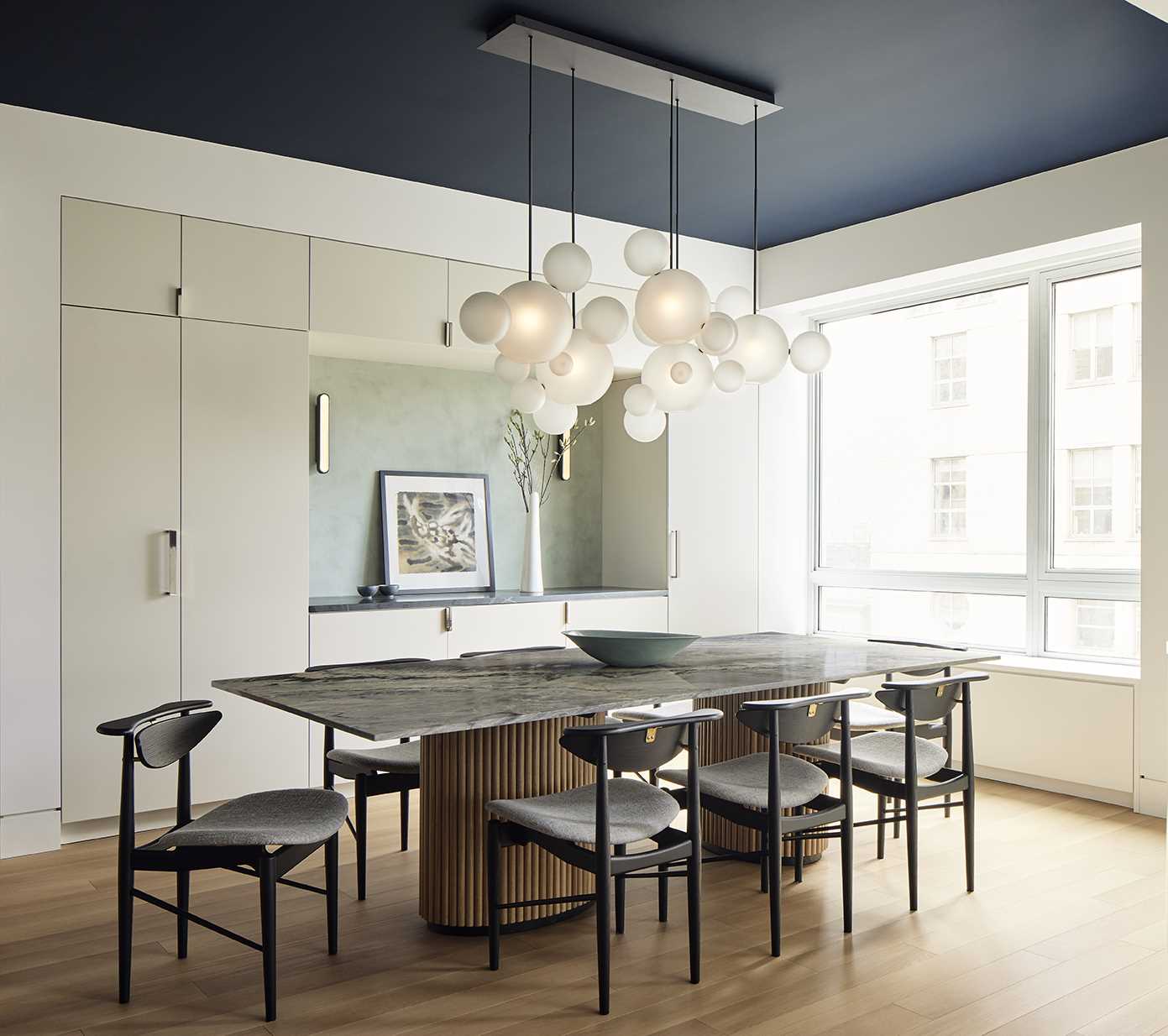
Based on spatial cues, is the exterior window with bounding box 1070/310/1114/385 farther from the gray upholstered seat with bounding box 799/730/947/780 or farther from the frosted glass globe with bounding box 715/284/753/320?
the gray upholstered seat with bounding box 799/730/947/780

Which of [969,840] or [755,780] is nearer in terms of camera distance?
[755,780]

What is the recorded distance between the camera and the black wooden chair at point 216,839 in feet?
8.61

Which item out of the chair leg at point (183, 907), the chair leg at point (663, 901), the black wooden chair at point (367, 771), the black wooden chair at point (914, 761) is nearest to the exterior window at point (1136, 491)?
the black wooden chair at point (914, 761)

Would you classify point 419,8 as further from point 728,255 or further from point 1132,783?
point 1132,783

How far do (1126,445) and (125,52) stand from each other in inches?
176

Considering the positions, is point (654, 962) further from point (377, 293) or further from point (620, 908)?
point (377, 293)

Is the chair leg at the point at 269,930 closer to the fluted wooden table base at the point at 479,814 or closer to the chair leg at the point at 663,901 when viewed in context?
the fluted wooden table base at the point at 479,814

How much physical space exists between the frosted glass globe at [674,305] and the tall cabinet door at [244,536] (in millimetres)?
2056

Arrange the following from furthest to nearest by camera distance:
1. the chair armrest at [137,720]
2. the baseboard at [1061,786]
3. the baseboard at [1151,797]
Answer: the baseboard at [1061,786]
the baseboard at [1151,797]
the chair armrest at [137,720]

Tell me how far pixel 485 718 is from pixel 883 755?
5.59ft

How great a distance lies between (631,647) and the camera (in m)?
3.53

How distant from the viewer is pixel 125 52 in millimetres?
3609

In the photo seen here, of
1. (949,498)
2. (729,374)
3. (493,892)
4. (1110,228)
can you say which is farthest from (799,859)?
(1110,228)

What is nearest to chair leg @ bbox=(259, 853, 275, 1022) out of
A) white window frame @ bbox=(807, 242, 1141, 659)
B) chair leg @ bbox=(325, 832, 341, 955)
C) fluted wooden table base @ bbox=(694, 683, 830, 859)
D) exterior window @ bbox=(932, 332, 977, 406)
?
chair leg @ bbox=(325, 832, 341, 955)
